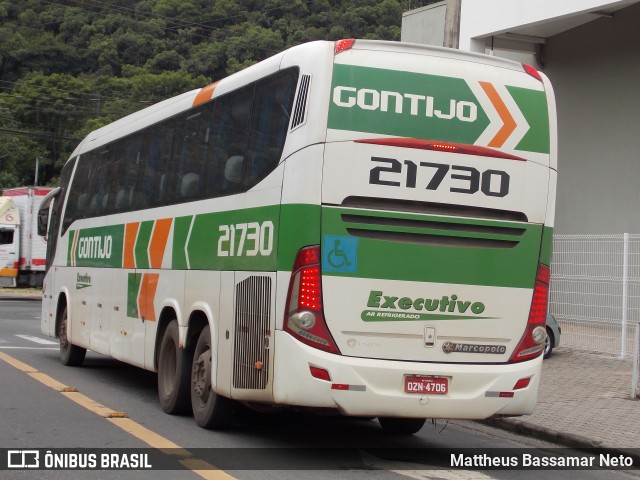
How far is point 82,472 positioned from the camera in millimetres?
8008

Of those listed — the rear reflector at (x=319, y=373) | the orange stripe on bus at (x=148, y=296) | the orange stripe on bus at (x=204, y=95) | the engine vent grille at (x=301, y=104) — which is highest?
the orange stripe on bus at (x=204, y=95)

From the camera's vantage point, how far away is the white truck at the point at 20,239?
41.8 m

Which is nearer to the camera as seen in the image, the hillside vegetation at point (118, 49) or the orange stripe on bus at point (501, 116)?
the orange stripe on bus at point (501, 116)

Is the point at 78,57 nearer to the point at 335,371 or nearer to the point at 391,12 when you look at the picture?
the point at 391,12

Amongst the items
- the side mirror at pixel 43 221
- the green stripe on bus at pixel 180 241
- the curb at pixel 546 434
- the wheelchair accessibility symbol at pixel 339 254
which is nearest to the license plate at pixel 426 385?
the wheelchair accessibility symbol at pixel 339 254

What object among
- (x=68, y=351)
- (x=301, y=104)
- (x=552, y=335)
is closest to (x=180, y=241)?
(x=301, y=104)

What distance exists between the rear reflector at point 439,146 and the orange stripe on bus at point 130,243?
202 inches

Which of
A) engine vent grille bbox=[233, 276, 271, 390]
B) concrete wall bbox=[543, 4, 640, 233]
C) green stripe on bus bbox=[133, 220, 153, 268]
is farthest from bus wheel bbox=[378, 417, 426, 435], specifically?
concrete wall bbox=[543, 4, 640, 233]

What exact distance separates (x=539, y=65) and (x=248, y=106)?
1568 centimetres

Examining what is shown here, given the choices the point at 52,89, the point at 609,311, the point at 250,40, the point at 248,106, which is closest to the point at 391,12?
the point at 250,40

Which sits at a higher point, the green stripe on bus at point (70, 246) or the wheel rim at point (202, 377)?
the green stripe on bus at point (70, 246)

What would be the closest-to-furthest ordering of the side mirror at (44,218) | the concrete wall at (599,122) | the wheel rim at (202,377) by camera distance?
the wheel rim at (202,377), the side mirror at (44,218), the concrete wall at (599,122)

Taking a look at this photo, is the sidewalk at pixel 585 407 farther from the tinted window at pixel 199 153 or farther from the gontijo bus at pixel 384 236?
the tinted window at pixel 199 153

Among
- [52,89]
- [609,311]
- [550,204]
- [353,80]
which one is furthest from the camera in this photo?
[52,89]
